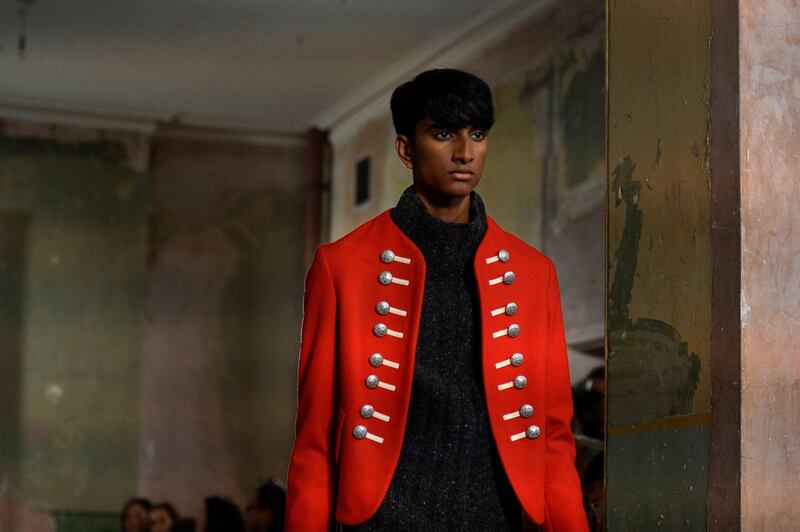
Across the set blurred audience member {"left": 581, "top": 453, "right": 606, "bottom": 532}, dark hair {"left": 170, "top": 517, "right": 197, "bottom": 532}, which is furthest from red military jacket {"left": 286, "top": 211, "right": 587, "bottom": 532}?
dark hair {"left": 170, "top": 517, "right": 197, "bottom": 532}

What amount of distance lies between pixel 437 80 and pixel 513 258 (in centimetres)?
35

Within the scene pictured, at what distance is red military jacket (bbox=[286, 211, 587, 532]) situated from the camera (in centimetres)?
250

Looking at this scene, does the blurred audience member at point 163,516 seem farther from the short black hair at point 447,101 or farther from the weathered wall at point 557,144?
the short black hair at point 447,101

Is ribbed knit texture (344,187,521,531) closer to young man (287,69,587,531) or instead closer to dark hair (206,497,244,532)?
young man (287,69,587,531)

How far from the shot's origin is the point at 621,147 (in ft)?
10.4

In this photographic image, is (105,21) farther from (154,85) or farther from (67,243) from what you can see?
(67,243)

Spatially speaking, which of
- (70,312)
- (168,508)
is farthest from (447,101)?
(70,312)

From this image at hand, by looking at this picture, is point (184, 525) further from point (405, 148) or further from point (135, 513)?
point (405, 148)

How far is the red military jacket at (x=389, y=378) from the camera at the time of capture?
2.50 metres

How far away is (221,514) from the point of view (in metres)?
12.1

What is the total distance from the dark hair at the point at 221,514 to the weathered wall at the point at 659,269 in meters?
9.34

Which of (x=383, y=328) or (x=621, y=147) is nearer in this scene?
(x=383, y=328)

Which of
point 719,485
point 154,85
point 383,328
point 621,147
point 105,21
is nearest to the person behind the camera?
point 383,328

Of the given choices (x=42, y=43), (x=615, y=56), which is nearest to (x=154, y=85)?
(x=42, y=43)
